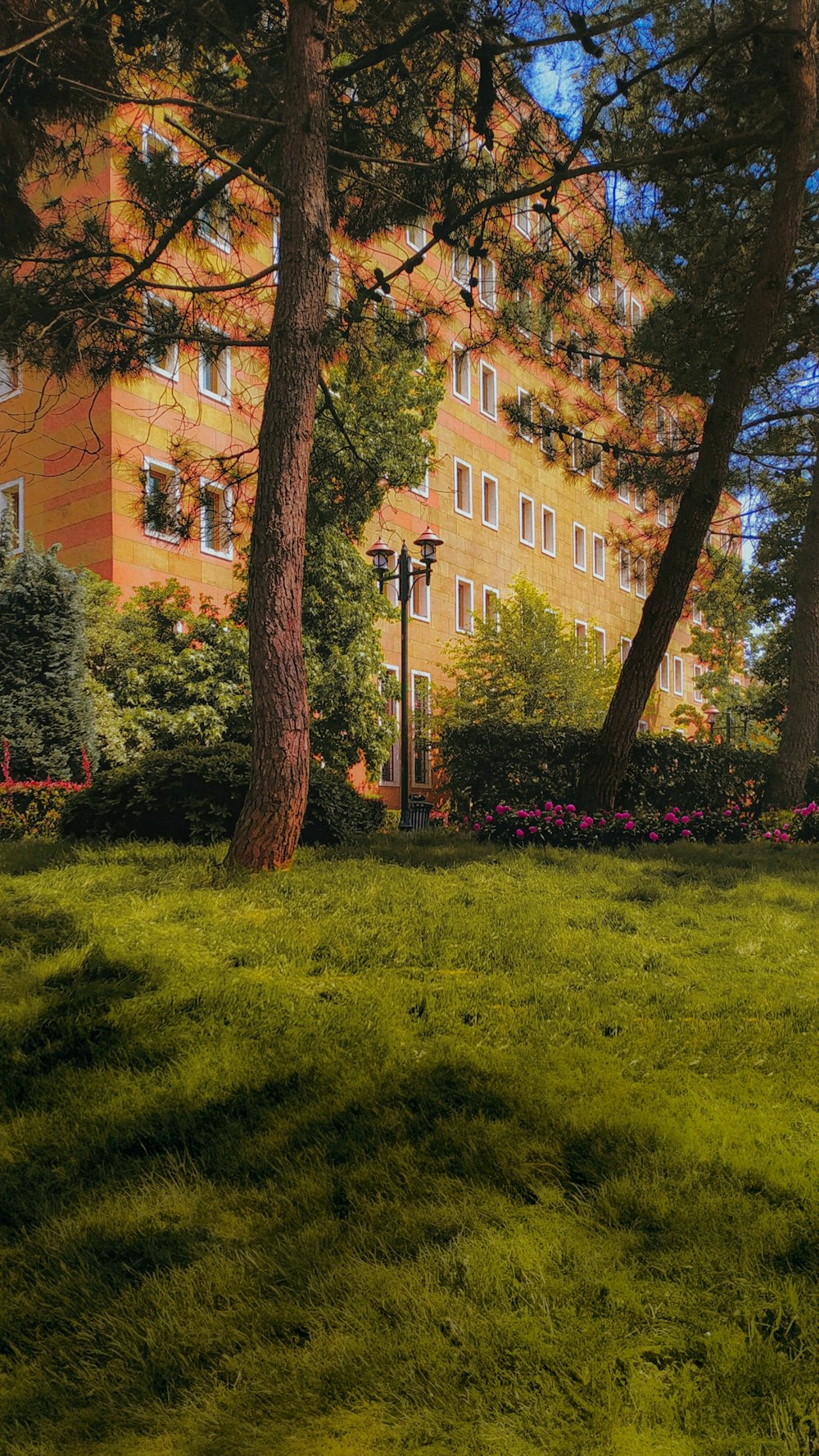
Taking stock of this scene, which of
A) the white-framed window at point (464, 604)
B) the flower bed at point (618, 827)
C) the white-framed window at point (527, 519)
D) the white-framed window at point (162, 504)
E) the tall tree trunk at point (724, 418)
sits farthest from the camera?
the white-framed window at point (527, 519)

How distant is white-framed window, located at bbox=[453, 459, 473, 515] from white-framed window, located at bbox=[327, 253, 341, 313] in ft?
65.8

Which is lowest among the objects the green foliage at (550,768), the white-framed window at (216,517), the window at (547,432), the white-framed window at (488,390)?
the green foliage at (550,768)

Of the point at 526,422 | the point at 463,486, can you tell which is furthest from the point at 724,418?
the point at 463,486

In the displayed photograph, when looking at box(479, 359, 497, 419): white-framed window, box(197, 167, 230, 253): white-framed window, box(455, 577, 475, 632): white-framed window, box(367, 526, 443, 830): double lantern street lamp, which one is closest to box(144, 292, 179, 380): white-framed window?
box(197, 167, 230, 253): white-framed window

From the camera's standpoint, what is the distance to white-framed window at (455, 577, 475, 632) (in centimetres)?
3152

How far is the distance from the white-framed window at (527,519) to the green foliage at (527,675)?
9362 millimetres

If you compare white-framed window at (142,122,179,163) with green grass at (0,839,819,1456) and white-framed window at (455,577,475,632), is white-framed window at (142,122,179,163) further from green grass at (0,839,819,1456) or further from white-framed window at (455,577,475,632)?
white-framed window at (455,577,475,632)

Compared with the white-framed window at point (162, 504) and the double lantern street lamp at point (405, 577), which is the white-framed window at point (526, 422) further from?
the double lantern street lamp at point (405, 577)

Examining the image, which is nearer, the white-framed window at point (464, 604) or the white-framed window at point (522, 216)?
the white-framed window at point (522, 216)

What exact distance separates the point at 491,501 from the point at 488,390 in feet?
10.8

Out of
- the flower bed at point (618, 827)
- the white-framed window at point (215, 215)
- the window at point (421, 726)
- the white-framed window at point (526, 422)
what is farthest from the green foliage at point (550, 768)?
the window at point (421, 726)

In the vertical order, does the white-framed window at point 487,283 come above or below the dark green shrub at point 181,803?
above

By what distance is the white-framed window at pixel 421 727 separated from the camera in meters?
25.6

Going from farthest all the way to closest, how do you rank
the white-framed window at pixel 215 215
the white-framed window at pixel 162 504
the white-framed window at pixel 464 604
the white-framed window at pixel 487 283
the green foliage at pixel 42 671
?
1. the white-framed window at pixel 464 604
2. the green foliage at pixel 42 671
3. the white-framed window at pixel 487 283
4. the white-framed window at pixel 162 504
5. the white-framed window at pixel 215 215
